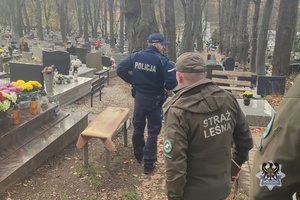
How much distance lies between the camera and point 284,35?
12734 mm

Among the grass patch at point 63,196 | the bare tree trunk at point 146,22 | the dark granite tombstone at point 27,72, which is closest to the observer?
the grass patch at point 63,196

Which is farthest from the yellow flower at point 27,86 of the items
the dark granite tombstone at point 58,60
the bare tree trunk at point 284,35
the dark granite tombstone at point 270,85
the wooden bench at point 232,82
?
the bare tree trunk at point 284,35

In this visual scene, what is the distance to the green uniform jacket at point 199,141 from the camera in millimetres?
2590

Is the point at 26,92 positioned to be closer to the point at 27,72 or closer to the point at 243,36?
the point at 27,72

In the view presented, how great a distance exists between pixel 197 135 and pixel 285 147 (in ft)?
4.40

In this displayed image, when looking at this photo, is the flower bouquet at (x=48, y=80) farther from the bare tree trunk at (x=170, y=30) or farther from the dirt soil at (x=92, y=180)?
the bare tree trunk at (x=170, y=30)

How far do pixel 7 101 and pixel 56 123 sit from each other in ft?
4.67

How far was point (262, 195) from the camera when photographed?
1437 millimetres

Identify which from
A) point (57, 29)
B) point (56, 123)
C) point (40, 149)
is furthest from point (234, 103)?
point (57, 29)

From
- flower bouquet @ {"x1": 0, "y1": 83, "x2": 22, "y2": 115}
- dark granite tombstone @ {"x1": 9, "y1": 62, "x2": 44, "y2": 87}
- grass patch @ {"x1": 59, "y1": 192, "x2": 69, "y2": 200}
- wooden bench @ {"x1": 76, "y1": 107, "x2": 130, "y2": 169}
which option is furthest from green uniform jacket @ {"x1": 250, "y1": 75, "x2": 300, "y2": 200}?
dark granite tombstone @ {"x1": 9, "y1": 62, "x2": 44, "y2": 87}

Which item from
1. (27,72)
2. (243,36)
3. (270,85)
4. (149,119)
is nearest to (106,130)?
(149,119)

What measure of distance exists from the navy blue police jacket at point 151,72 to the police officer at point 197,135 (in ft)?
6.84
